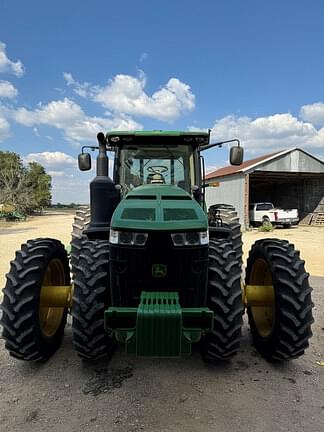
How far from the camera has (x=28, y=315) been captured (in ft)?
9.62

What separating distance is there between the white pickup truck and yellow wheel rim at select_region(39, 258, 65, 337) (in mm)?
17852

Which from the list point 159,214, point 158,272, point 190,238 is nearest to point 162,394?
point 158,272

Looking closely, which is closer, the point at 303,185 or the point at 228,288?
the point at 228,288

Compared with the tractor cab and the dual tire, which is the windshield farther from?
the dual tire

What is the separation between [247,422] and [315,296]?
3.78 m

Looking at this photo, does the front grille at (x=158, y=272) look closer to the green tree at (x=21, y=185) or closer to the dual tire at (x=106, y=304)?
the dual tire at (x=106, y=304)

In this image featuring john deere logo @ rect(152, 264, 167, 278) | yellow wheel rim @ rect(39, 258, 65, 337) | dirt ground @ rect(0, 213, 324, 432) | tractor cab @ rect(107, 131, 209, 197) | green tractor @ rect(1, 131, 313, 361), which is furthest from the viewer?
tractor cab @ rect(107, 131, 209, 197)

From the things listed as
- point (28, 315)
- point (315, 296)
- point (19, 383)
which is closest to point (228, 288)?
point (28, 315)

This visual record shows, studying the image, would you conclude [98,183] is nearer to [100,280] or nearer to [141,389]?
[100,280]

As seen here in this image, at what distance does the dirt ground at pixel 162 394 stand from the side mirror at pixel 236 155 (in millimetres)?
2371

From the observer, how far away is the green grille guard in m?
2.46

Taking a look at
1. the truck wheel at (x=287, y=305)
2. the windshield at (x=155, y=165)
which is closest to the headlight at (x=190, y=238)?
the truck wheel at (x=287, y=305)

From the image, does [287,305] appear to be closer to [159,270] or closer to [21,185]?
[159,270]

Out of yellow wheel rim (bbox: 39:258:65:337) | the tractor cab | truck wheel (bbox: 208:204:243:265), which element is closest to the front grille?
yellow wheel rim (bbox: 39:258:65:337)
